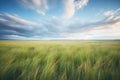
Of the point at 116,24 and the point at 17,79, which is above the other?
the point at 116,24

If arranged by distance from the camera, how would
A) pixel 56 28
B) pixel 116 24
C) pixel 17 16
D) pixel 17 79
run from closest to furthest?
pixel 17 79, pixel 17 16, pixel 56 28, pixel 116 24

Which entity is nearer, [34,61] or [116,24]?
[34,61]

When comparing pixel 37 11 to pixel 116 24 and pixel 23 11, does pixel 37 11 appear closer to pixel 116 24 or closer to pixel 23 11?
pixel 23 11

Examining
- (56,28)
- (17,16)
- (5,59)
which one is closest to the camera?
(5,59)

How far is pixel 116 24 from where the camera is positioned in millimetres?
2123

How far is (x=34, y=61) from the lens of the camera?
3.89ft

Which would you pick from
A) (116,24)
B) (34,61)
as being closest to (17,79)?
(34,61)

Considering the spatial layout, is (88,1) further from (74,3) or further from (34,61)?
(34,61)

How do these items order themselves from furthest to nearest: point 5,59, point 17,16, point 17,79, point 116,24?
point 116,24
point 17,16
point 5,59
point 17,79

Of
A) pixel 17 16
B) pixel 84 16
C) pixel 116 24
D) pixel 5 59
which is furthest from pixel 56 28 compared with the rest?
pixel 116 24

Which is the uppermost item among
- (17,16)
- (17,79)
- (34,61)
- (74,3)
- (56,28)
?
(74,3)

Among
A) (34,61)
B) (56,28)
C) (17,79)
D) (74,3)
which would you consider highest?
(74,3)

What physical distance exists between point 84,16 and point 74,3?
0.32 metres

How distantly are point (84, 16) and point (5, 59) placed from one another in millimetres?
1531
